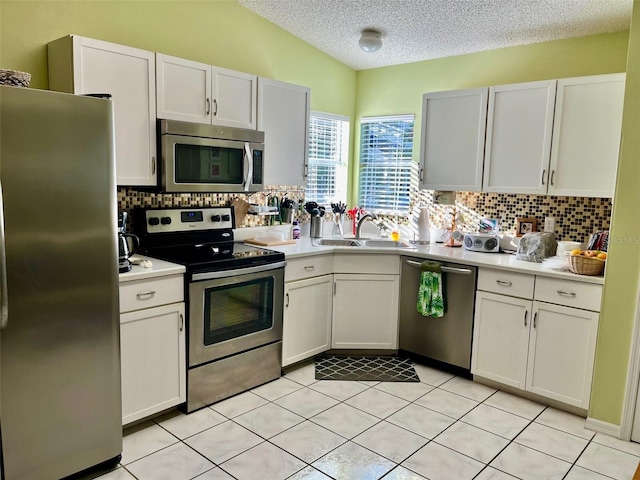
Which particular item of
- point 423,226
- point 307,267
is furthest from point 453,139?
point 307,267

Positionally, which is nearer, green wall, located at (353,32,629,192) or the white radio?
green wall, located at (353,32,629,192)

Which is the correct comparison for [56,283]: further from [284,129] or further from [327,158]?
[327,158]

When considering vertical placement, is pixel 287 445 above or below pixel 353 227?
below

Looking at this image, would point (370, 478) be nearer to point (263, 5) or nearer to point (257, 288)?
point (257, 288)

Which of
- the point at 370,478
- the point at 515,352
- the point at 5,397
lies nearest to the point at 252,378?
the point at 370,478

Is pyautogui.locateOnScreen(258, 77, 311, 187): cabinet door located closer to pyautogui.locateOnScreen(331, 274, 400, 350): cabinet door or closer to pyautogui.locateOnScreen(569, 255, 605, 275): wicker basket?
pyautogui.locateOnScreen(331, 274, 400, 350): cabinet door

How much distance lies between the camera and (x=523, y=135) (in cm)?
337

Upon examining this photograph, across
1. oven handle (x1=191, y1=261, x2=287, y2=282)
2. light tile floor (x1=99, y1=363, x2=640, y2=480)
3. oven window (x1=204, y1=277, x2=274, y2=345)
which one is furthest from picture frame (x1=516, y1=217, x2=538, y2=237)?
oven window (x1=204, y1=277, x2=274, y2=345)

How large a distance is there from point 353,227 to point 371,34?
5.44 feet

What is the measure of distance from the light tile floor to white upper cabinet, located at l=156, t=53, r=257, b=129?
1.78 metres

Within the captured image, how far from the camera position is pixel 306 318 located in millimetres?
3455

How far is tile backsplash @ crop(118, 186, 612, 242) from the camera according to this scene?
3251mm

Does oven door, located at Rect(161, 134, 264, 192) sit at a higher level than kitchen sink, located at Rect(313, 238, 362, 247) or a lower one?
higher

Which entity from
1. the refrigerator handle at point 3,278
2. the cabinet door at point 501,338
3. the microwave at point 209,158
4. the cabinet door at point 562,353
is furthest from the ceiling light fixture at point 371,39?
the refrigerator handle at point 3,278
